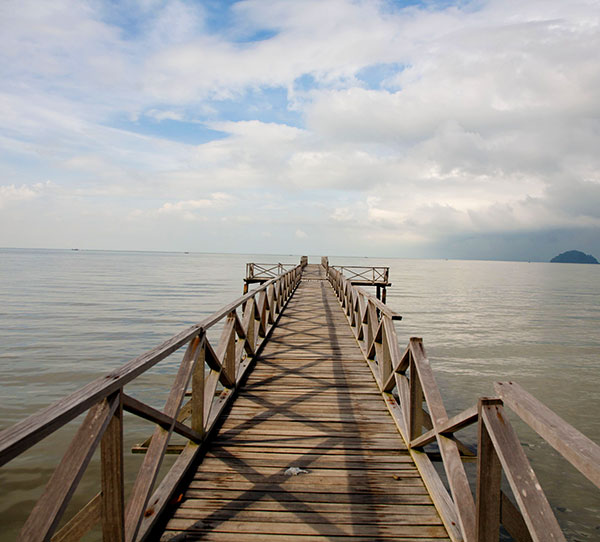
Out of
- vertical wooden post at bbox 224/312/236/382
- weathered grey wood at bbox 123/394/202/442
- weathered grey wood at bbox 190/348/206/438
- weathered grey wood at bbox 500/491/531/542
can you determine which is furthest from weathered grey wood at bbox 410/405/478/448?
vertical wooden post at bbox 224/312/236/382

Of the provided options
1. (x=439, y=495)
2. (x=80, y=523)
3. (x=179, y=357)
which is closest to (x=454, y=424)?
(x=439, y=495)

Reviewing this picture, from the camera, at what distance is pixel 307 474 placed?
339 cm

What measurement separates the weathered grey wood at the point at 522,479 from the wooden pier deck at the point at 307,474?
Answer: 113 centimetres

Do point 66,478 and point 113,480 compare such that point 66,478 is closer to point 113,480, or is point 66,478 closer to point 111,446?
point 111,446

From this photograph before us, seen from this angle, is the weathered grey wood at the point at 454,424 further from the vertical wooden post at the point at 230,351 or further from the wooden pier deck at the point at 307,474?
the vertical wooden post at the point at 230,351

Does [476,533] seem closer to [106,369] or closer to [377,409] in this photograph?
[377,409]

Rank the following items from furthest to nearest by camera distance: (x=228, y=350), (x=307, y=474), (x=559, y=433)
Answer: (x=228, y=350)
(x=307, y=474)
(x=559, y=433)

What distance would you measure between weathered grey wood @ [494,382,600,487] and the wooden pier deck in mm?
1271

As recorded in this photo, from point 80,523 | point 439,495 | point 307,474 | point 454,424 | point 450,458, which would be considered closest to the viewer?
point 80,523

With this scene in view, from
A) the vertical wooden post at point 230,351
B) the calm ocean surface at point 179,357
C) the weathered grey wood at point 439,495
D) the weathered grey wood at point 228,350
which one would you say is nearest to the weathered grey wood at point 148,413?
the weathered grey wood at point 228,350

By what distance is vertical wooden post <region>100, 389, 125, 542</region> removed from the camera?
6.97 ft

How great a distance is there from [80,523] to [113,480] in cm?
24

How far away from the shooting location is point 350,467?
3539 mm

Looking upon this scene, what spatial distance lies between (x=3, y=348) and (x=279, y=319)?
34.3ft
